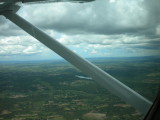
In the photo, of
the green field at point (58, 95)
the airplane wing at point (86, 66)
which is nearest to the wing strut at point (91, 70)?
the airplane wing at point (86, 66)

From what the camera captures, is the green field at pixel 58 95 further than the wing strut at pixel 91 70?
Yes

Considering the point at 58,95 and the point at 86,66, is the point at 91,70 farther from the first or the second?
the point at 58,95

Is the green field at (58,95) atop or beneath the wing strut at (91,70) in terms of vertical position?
beneath

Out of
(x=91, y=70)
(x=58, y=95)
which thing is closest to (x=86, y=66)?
(x=91, y=70)

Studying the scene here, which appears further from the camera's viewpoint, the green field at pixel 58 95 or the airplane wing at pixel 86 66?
the green field at pixel 58 95

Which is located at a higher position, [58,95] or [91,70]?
[91,70]

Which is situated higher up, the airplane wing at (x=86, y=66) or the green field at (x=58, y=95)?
the airplane wing at (x=86, y=66)

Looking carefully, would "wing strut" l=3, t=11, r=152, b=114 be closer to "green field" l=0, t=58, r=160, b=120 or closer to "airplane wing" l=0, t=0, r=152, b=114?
"airplane wing" l=0, t=0, r=152, b=114

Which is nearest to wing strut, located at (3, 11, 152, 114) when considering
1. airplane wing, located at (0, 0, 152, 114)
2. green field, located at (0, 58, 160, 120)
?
airplane wing, located at (0, 0, 152, 114)

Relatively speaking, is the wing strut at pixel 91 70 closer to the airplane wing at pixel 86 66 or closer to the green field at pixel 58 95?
the airplane wing at pixel 86 66
